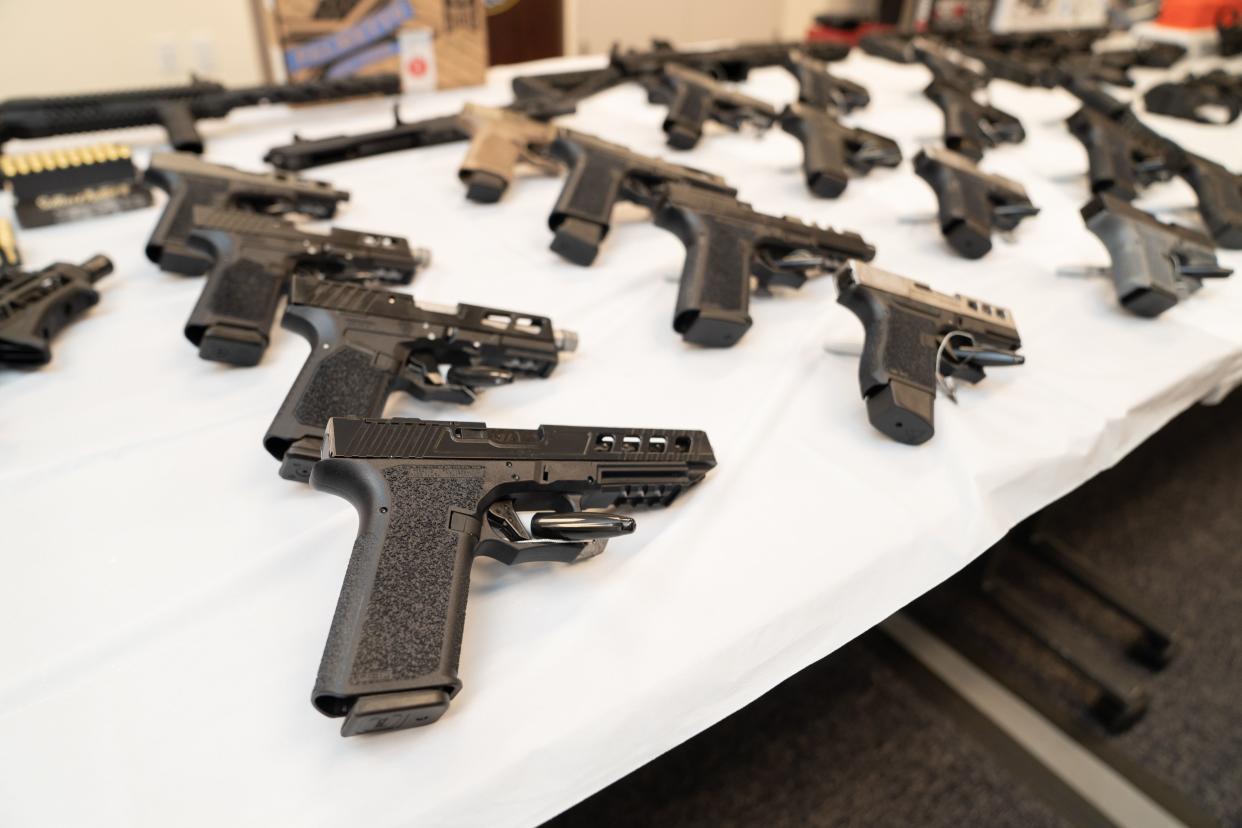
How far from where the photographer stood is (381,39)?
259 centimetres

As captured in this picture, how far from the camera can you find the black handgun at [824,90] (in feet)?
9.39

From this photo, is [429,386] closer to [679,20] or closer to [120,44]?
[120,44]

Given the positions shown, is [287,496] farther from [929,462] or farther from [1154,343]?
[1154,343]

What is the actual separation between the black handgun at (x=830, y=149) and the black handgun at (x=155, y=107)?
153 centimetres

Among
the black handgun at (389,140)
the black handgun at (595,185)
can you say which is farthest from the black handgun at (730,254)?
the black handgun at (389,140)

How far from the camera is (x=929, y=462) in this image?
1.32 meters

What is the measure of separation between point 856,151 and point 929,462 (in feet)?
4.82

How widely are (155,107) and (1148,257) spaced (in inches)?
111

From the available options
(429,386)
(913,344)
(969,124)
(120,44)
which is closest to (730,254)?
A: (913,344)

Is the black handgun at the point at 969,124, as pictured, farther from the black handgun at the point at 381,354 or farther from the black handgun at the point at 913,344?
the black handgun at the point at 381,354

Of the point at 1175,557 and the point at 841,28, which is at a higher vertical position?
the point at 841,28

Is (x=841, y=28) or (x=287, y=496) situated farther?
(x=841, y=28)

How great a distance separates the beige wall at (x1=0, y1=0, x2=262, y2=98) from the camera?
297cm

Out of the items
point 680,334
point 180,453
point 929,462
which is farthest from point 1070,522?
point 180,453
